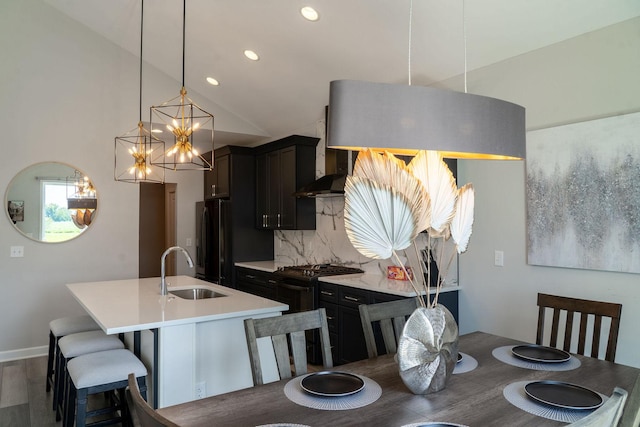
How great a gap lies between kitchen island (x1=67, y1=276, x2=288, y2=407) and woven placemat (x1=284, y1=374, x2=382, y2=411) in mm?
1125

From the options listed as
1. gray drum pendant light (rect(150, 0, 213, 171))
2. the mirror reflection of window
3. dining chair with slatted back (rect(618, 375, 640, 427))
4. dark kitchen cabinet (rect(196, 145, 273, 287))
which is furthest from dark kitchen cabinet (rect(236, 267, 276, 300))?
dining chair with slatted back (rect(618, 375, 640, 427))

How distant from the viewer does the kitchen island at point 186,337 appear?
8.28 feet

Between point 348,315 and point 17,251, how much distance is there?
3.75m

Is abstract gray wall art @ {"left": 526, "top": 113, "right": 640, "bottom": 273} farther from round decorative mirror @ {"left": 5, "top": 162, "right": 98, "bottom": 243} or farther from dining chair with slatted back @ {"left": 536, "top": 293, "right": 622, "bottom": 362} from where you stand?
round decorative mirror @ {"left": 5, "top": 162, "right": 98, "bottom": 243}

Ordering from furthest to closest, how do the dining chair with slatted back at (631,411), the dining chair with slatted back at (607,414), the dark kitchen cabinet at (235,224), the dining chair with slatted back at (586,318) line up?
1. the dark kitchen cabinet at (235,224)
2. the dining chair with slatted back at (586,318)
3. the dining chair with slatted back at (631,411)
4. the dining chair with slatted back at (607,414)

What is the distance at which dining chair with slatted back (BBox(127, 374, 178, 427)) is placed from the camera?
0.85 metres

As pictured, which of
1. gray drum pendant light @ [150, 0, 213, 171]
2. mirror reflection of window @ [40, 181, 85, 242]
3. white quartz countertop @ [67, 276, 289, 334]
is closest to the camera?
white quartz countertop @ [67, 276, 289, 334]

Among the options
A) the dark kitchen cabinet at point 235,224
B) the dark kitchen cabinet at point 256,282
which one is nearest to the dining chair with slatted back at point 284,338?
the dark kitchen cabinet at point 256,282

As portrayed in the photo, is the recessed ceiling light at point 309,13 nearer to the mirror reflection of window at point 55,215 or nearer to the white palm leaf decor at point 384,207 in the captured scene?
the white palm leaf decor at point 384,207

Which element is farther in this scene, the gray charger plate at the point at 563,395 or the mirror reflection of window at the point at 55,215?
the mirror reflection of window at the point at 55,215

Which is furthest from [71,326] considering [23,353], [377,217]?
[377,217]

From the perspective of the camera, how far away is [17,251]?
189 inches

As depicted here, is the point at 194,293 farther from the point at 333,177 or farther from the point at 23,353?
the point at 23,353

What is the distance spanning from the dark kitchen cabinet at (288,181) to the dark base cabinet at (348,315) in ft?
4.38
